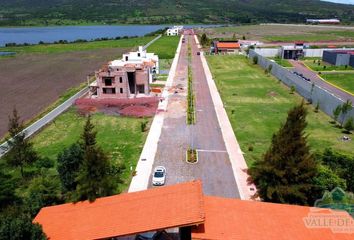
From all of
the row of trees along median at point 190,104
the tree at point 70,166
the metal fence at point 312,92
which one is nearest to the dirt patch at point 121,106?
the row of trees along median at point 190,104

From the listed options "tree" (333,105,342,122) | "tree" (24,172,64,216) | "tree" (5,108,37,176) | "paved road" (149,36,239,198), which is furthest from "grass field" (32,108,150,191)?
"tree" (333,105,342,122)

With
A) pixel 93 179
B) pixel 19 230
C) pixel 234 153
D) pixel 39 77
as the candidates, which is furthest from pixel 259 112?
pixel 39 77

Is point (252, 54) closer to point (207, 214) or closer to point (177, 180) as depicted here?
point (177, 180)

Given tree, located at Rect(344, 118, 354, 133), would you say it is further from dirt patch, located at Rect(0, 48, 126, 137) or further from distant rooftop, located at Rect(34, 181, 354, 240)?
dirt patch, located at Rect(0, 48, 126, 137)

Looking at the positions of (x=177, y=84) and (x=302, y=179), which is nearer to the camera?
(x=302, y=179)

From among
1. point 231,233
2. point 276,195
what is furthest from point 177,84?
point 231,233

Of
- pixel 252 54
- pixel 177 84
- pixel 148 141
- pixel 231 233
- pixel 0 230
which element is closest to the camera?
pixel 0 230

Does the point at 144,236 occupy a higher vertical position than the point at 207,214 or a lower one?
lower
